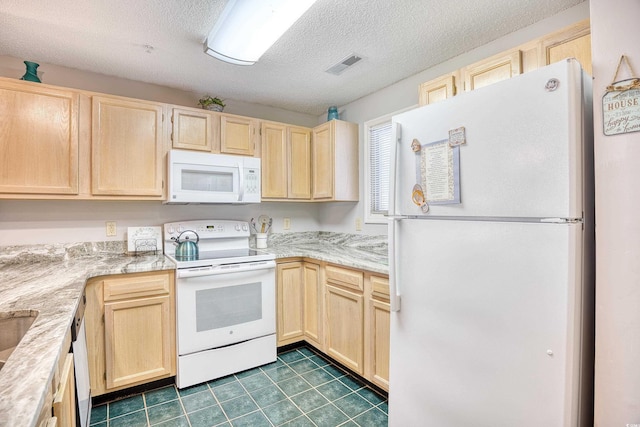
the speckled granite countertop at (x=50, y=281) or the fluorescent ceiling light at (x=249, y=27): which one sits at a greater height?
the fluorescent ceiling light at (x=249, y=27)

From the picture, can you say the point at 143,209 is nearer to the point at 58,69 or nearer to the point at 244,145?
the point at 244,145

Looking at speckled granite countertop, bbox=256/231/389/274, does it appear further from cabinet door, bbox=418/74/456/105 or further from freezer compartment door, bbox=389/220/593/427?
cabinet door, bbox=418/74/456/105

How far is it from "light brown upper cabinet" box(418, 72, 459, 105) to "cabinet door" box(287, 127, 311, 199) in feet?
4.79

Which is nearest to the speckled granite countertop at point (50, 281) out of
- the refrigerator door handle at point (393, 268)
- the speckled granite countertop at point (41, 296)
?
the speckled granite countertop at point (41, 296)

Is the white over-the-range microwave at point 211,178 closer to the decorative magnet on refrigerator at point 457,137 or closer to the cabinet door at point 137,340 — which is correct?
the cabinet door at point 137,340

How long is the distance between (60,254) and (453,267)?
2.69 m

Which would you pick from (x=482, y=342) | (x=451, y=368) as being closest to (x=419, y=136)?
(x=482, y=342)

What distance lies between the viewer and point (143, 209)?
8.93ft

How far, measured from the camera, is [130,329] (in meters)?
2.14

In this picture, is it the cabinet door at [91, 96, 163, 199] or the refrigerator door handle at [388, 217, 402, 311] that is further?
the cabinet door at [91, 96, 163, 199]

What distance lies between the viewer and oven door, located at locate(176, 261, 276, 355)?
7.41ft

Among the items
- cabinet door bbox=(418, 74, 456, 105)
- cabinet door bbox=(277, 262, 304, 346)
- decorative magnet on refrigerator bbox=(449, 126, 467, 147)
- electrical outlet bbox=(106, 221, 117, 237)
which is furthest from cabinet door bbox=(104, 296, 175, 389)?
cabinet door bbox=(418, 74, 456, 105)

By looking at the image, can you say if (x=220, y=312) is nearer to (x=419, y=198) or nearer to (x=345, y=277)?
(x=345, y=277)

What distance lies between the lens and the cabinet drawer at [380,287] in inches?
79.7
